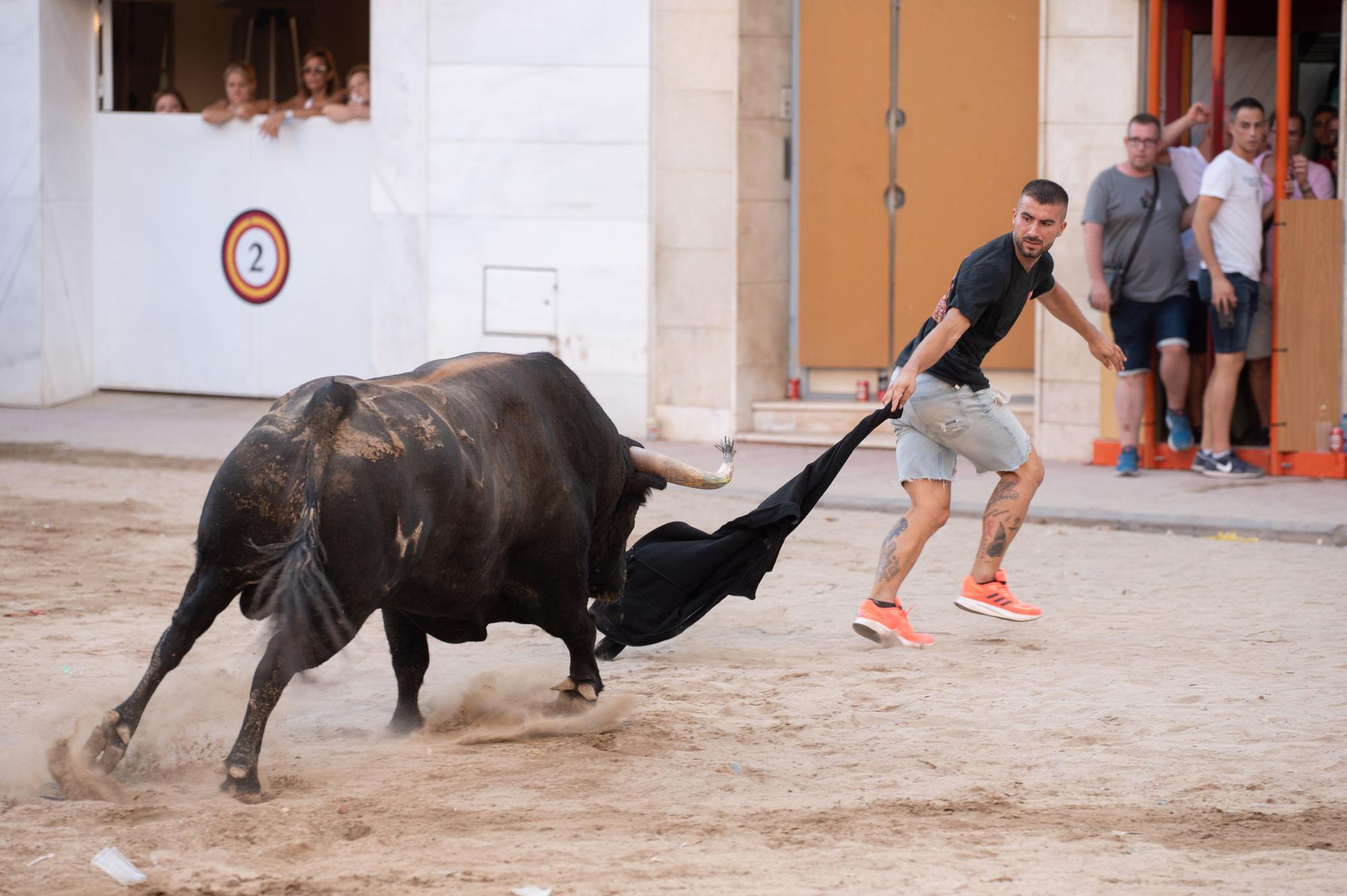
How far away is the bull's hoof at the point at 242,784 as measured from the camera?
459cm

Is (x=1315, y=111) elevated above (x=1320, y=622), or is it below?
above

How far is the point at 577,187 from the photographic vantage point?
12.8 meters

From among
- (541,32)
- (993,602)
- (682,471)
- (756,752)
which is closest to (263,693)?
(756,752)

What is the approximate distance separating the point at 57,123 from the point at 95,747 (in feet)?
35.4

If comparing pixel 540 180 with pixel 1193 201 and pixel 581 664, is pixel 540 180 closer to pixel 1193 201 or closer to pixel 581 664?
pixel 1193 201

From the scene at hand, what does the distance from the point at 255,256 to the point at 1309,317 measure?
844 centimetres

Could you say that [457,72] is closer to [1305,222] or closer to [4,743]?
[1305,222]

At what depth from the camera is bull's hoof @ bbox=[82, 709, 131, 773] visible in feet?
15.4

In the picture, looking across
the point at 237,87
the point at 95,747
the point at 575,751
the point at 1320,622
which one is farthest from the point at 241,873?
the point at 237,87

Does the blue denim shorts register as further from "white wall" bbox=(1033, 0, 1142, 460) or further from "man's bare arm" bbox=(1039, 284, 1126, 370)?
"man's bare arm" bbox=(1039, 284, 1126, 370)

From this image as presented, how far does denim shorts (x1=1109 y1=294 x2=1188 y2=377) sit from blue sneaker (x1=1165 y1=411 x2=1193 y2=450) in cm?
36

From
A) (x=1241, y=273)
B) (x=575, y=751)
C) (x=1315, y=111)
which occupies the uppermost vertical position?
(x=1315, y=111)

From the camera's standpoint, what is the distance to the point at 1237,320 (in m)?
10.5

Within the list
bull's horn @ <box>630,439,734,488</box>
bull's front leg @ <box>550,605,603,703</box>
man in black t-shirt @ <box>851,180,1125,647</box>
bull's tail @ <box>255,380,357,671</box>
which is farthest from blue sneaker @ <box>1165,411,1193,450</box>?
bull's tail @ <box>255,380,357,671</box>
